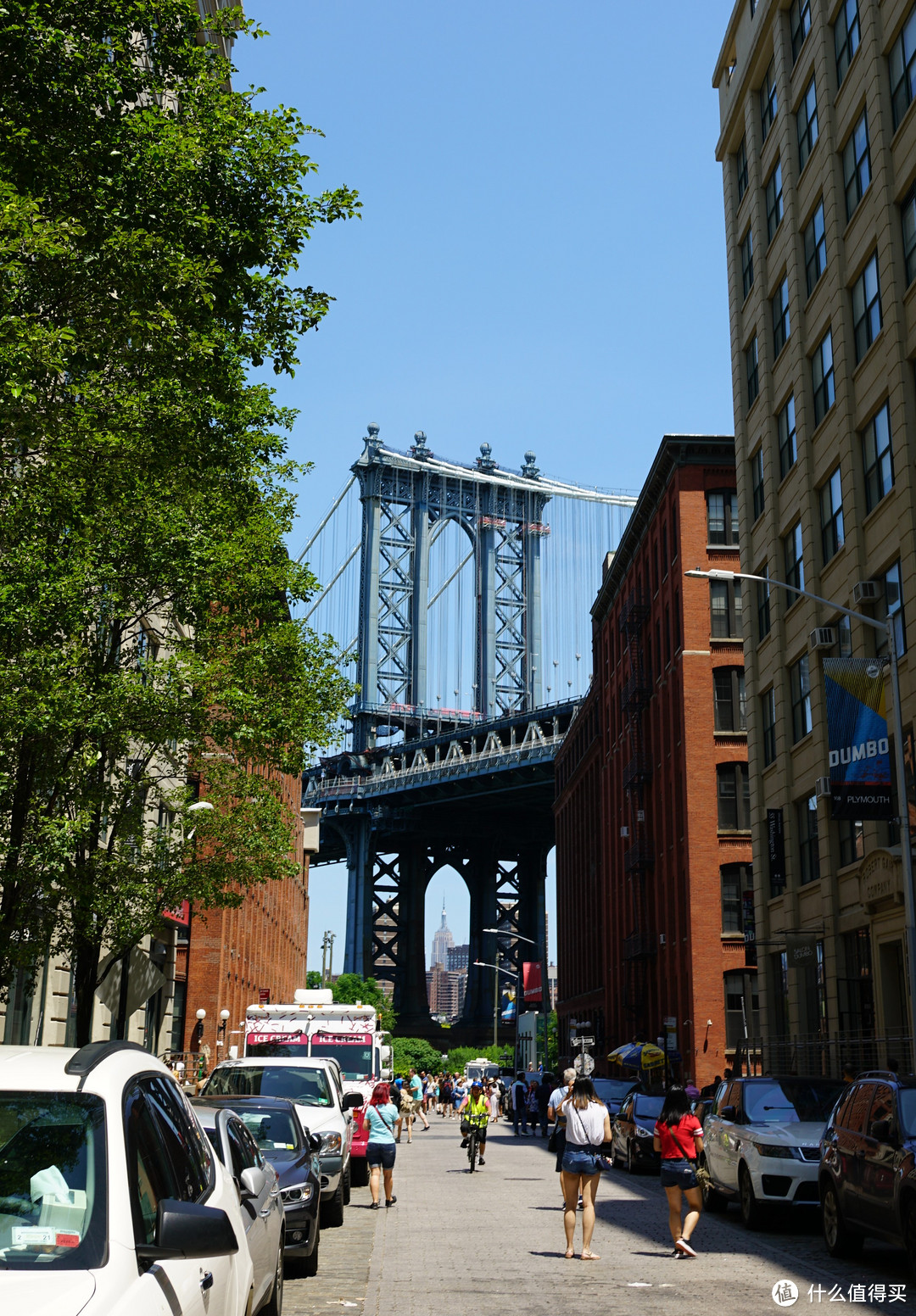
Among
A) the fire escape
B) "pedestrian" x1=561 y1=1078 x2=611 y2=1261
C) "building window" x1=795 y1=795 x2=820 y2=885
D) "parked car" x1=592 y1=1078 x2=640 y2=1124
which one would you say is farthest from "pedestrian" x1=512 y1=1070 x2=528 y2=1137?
"pedestrian" x1=561 y1=1078 x2=611 y2=1261

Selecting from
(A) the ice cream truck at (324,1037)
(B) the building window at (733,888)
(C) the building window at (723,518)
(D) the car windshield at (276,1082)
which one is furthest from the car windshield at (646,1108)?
(C) the building window at (723,518)

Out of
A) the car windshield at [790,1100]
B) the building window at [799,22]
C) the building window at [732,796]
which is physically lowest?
the car windshield at [790,1100]

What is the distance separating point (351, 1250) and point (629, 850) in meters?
45.7

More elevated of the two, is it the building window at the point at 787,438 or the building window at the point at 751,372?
the building window at the point at 751,372

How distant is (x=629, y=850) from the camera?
59.8m

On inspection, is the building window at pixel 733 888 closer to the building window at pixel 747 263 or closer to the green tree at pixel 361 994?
the building window at pixel 747 263

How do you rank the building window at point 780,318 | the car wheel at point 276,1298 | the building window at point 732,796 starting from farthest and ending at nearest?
the building window at point 732,796, the building window at point 780,318, the car wheel at point 276,1298

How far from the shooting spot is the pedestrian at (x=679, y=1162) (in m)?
14.0

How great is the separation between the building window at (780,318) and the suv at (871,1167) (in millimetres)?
24818

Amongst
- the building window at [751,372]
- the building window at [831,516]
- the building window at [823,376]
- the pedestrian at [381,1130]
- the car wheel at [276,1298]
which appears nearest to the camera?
the car wheel at [276,1298]

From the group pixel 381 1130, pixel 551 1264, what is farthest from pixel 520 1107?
pixel 551 1264

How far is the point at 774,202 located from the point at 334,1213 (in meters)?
28.7

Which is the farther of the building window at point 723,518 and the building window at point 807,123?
the building window at point 723,518

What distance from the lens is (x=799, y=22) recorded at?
34.6 metres
